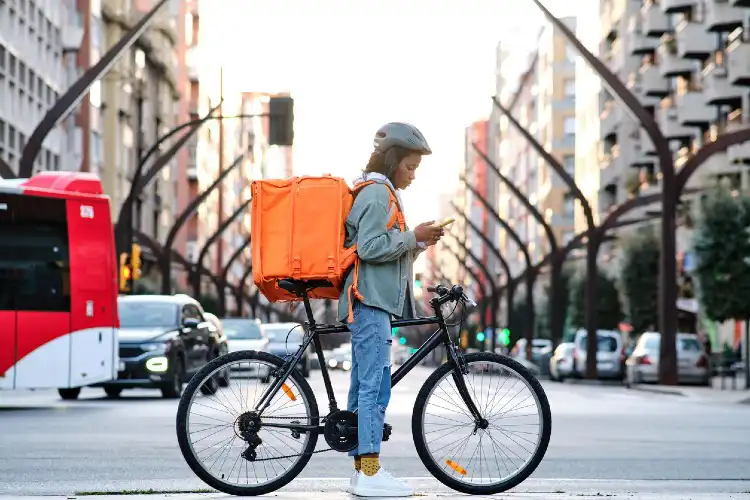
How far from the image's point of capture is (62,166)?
2921 inches

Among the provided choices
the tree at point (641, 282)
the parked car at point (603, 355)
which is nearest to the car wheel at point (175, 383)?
the parked car at point (603, 355)

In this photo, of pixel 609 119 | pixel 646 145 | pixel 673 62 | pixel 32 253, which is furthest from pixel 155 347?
pixel 609 119

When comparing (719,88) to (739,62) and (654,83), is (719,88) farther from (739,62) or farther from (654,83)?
(654,83)

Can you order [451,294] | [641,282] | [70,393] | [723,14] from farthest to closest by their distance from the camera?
[723,14]
[641,282]
[70,393]
[451,294]

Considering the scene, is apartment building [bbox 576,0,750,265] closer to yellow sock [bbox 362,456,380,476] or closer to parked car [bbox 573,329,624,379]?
parked car [bbox 573,329,624,379]

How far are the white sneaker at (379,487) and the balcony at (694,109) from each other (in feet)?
222

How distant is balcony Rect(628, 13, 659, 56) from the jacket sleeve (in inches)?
3196

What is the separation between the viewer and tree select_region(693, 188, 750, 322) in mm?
45188

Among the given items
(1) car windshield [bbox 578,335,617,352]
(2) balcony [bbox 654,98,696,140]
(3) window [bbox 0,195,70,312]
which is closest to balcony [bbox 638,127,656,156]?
(2) balcony [bbox 654,98,696,140]

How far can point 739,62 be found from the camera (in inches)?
2542

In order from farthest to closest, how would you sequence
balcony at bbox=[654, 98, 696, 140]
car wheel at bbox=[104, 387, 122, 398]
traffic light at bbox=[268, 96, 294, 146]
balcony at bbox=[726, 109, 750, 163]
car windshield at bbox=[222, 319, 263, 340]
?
balcony at bbox=[654, 98, 696, 140] < balcony at bbox=[726, 109, 750, 163] < car windshield at bbox=[222, 319, 263, 340] < traffic light at bbox=[268, 96, 294, 146] < car wheel at bbox=[104, 387, 122, 398]

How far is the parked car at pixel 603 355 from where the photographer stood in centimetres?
5250

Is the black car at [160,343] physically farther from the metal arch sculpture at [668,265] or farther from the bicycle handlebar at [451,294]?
the bicycle handlebar at [451,294]

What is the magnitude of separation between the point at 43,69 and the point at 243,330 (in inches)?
1323
